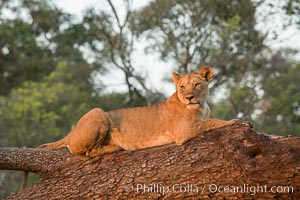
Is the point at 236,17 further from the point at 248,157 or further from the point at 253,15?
the point at 248,157

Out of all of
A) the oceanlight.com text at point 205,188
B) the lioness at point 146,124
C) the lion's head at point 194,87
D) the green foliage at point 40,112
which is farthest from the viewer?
the green foliage at point 40,112

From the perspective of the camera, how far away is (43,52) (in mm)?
27531

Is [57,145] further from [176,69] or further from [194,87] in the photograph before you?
[176,69]

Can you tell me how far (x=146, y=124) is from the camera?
727 centimetres

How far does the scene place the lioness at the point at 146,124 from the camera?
695cm

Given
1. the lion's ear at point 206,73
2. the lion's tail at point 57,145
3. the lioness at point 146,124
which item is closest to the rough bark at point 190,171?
the lioness at point 146,124

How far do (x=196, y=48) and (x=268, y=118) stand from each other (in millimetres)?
3256

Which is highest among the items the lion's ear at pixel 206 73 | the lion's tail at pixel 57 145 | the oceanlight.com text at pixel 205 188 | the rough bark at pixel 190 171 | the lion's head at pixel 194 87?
the lion's ear at pixel 206 73

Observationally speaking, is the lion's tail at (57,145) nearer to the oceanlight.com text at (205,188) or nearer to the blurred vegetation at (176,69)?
the oceanlight.com text at (205,188)

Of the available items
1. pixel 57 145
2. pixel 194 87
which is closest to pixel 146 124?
pixel 194 87

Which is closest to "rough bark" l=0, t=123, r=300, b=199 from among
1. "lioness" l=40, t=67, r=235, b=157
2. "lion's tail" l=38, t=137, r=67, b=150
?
"lioness" l=40, t=67, r=235, b=157

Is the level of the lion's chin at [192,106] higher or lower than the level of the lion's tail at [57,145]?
higher

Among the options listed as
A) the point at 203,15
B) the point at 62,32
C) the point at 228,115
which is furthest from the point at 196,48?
the point at 62,32

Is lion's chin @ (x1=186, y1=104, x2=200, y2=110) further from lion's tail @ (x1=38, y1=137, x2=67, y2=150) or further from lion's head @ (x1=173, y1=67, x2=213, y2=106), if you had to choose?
lion's tail @ (x1=38, y1=137, x2=67, y2=150)
